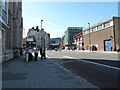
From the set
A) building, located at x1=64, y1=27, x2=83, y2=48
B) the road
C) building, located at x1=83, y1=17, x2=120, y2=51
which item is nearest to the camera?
the road

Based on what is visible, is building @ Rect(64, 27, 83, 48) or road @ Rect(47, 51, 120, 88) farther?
building @ Rect(64, 27, 83, 48)

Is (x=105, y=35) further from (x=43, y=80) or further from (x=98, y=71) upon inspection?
(x=43, y=80)

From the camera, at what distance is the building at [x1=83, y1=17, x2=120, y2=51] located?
6125 centimetres

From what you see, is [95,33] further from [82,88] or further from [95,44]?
[82,88]

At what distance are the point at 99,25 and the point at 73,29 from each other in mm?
69709

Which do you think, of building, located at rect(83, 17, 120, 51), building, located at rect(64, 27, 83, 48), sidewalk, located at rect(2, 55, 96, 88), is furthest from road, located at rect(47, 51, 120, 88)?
building, located at rect(64, 27, 83, 48)

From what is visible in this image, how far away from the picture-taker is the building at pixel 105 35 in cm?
6125

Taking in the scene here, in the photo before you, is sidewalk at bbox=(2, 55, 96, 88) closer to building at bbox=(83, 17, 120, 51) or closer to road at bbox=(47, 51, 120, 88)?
road at bbox=(47, 51, 120, 88)

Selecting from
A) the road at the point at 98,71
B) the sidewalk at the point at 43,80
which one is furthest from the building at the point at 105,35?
the sidewalk at the point at 43,80

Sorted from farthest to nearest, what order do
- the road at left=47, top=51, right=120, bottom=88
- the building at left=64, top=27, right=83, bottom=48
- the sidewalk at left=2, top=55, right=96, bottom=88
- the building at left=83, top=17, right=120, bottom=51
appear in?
the building at left=64, top=27, right=83, bottom=48
the building at left=83, top=17, right=120, bottom=51
the road at left=47, top=51, right=120, bottom=88
the sidewalk at left=2, top=55, right=96, bottom=88

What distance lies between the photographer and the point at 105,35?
68250 millimetres

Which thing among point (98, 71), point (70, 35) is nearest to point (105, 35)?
point (98, 71)

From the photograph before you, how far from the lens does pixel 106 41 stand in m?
67.8

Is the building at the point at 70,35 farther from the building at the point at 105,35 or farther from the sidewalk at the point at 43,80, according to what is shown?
the sidewalk at the point at 43,80
